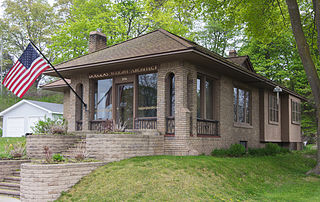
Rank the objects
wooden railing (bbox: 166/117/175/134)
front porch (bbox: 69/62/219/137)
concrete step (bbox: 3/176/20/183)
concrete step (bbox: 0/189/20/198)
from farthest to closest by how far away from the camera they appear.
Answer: wooden railing (bbox: 166/117/175/134) < front porch (bbox: 69/62/219/137) < concrete step (bbox: 3/176/20/183) < concrete step (bbox: 0/189/20/198)

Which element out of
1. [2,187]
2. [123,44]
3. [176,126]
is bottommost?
[2,187]

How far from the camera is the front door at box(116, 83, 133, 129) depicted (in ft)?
49.4

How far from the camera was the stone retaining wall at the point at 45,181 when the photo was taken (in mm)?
9211

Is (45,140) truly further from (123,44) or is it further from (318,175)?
(318,175)

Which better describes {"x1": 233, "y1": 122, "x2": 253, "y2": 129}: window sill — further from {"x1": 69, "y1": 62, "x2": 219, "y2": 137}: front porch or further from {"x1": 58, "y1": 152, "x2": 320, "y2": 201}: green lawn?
{"x1": 58, "y1": 152, "x2": 320, "y2": 201}: green lawn

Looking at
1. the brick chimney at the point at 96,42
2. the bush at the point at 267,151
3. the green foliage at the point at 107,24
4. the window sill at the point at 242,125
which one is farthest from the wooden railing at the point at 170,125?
the green foliage at the point at 107,24

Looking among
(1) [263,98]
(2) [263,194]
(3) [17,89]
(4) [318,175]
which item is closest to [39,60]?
(3) [17,89]

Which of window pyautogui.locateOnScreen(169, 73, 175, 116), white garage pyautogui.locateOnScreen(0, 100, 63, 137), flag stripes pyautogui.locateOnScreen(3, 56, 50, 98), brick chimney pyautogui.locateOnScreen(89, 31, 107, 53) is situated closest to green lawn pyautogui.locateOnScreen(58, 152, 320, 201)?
window pyautogui.locateOnScreen(169, 73, 175, 116)

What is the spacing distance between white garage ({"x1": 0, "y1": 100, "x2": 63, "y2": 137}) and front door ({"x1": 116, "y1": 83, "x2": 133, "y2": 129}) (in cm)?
1839

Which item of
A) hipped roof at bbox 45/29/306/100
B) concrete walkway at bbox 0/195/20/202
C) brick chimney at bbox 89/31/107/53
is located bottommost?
concrete walkway at bbox 0/195/20/202

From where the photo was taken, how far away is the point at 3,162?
Result: 1170 cm

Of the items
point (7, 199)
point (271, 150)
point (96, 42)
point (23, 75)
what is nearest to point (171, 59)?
point (23, 75)

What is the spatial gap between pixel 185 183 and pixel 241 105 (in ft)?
33.3

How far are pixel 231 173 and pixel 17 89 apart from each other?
818cm
